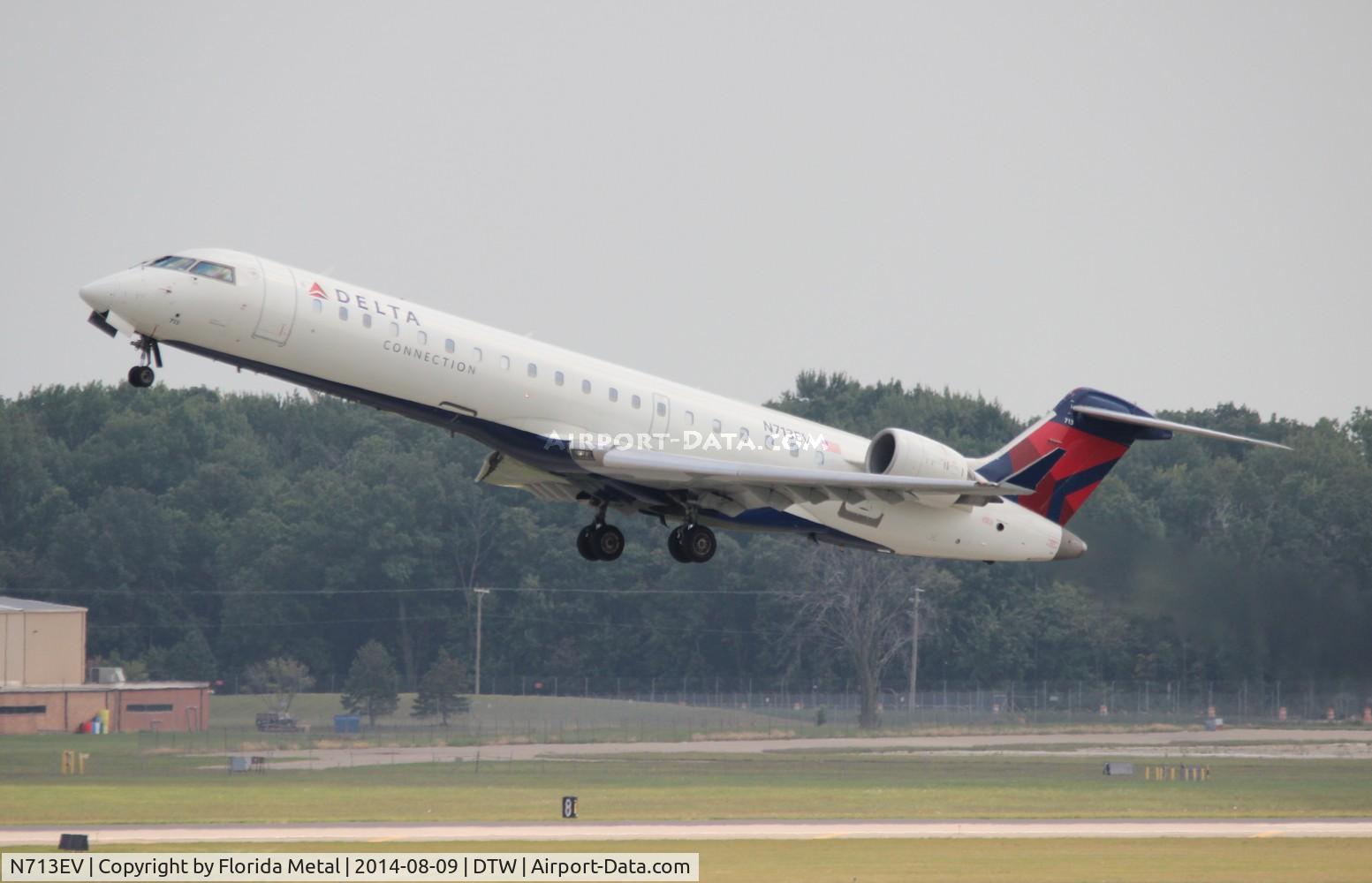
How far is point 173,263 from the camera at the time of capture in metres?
29.2

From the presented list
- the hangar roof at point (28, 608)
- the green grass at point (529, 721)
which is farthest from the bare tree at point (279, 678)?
the hangar roof at point (28, 608)

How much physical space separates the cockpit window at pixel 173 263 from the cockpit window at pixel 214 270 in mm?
124

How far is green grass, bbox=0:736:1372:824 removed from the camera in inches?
1758

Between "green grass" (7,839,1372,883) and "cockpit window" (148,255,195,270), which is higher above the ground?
"cockpit window" (148,255,195,270)

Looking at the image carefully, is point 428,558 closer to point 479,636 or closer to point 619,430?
point 479,636

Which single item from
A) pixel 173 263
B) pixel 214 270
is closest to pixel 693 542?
pixel 214 270

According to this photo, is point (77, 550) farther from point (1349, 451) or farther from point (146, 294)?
point (146, 294)

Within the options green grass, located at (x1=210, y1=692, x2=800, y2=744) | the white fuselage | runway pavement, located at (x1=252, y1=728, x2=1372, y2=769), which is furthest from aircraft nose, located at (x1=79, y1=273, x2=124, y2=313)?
green grass, located at (x1=210, y1=692, x2=800, y2=744)

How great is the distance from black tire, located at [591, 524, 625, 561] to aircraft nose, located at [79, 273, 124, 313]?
9894mm

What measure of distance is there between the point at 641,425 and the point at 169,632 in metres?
57.5

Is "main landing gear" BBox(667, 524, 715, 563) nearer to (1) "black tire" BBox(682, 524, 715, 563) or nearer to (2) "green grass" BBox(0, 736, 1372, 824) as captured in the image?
(1) "black tire" BBox(682, 524, 715, 563)

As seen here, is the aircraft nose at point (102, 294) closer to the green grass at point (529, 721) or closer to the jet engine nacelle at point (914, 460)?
the jet engine nacelle at point (914, 460)

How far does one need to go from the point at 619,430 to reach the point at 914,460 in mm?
5362

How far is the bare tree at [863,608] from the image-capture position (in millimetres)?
76363
